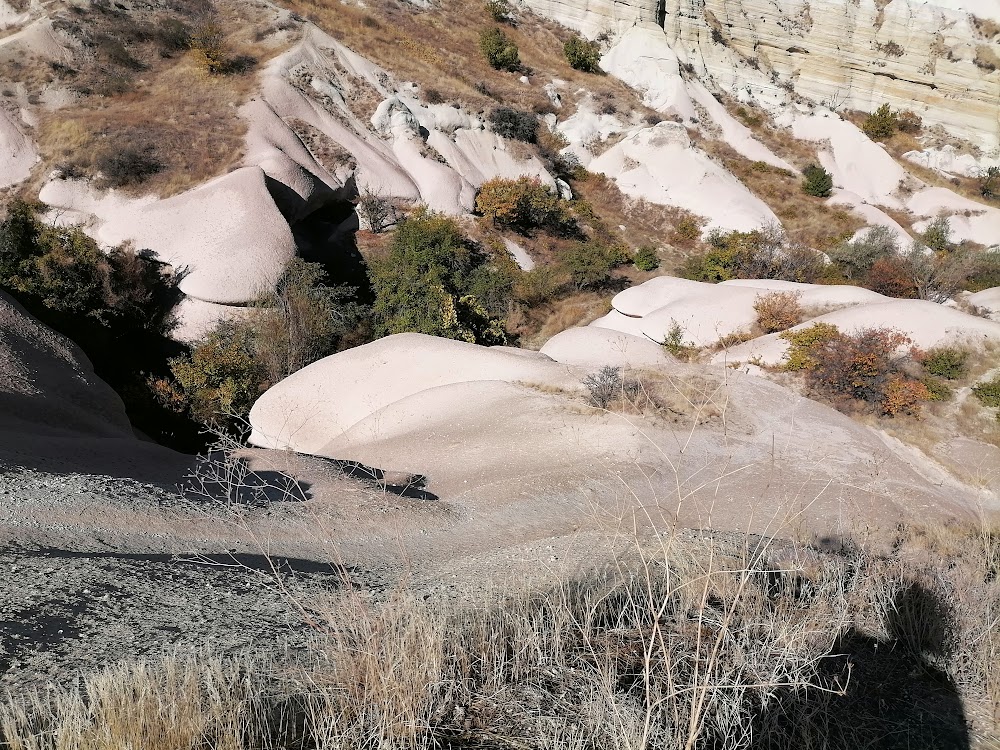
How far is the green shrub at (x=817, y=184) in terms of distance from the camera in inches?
1085

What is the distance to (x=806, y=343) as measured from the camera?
462 inches

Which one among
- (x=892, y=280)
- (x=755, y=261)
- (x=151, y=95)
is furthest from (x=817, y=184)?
(x=151, y=95)

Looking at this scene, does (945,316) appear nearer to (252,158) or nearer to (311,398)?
(311,398)

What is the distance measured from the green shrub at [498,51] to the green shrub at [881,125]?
2237cm

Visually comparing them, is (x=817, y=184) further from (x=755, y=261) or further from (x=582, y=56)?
(x=582, y=56)

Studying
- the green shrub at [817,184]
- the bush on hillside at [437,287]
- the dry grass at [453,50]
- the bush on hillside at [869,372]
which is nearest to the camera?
the bush on hillside at [869,372]

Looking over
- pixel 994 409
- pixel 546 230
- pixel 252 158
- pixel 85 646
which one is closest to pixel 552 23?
pixel 546 230

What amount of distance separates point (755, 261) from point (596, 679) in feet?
64.5

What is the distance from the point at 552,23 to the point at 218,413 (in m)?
34.1

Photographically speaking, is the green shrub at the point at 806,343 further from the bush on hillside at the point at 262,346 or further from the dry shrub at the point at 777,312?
the bush on hillside at the point at 262,346

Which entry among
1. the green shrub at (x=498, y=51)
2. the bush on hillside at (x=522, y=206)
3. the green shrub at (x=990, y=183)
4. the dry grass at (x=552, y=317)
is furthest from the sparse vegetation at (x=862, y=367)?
the green shrub at (x=990, y=183)

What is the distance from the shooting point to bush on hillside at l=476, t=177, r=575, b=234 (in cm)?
2170

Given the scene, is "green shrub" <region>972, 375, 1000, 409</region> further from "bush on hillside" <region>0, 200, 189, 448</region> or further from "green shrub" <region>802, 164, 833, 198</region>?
"green shrub" <region>802, 164, 833, 198</region>

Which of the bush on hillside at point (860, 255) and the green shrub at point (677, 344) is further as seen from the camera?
the bush on hillside at point (860, 255)
